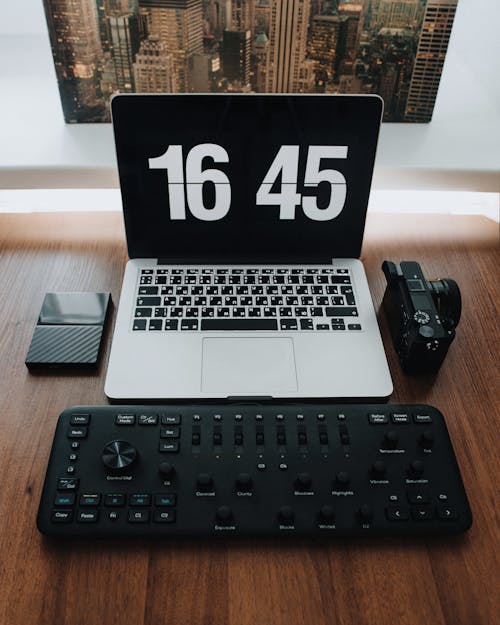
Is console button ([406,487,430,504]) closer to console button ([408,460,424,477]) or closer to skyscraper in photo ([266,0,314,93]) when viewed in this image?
console button ([408,460,424,477])

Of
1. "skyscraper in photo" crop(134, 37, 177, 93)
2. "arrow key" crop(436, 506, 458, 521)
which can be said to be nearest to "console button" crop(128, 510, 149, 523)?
"arrow key" crop(436, 506, 458, 521)

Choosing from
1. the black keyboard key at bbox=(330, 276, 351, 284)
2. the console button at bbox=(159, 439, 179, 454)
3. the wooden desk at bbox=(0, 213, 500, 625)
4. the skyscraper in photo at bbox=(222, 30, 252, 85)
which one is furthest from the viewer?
the skyscraper in photo at bbox=(222, 30, 252, 85)

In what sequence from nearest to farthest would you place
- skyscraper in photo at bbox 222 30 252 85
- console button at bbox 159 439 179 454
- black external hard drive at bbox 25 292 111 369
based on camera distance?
console button at bbox 159 439 179 454
black external hard drive at bbox 25 292 111 369
skyscraper in photo at bbox 222 30 252 85

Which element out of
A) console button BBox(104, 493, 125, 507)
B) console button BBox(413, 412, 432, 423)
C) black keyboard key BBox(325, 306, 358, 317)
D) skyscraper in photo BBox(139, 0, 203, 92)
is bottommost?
console button BBox(104, 493, 125, 507)

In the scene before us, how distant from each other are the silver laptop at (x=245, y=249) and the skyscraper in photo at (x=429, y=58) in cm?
31

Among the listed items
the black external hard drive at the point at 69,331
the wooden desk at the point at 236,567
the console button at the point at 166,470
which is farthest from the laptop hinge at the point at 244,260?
the console button at the point at 166,470

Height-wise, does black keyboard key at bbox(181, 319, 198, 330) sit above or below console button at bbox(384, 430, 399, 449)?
above

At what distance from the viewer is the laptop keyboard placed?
80 cm

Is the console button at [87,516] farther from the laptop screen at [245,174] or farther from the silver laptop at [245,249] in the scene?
the laptop screen at [245,174]

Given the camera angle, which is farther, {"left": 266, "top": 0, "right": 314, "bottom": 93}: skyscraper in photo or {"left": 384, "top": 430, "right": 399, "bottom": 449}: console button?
{"left": 266, "top": 0, "right": 314, "bottom": 93}: skyscraper in photo

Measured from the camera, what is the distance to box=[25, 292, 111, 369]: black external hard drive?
2.48 feet

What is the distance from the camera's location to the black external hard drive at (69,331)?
76 centimetres

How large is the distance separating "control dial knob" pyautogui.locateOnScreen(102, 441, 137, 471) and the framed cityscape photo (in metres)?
0.69

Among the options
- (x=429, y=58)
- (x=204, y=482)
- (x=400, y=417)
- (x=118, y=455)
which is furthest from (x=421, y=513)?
(x=429, y=58)
